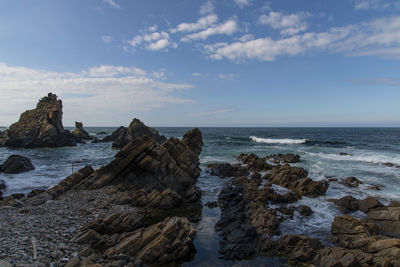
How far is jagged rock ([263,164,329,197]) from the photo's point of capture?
785 inches

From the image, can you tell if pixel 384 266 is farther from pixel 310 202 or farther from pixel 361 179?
pixel 361 179

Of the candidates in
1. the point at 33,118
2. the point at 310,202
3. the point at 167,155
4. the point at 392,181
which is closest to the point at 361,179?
the point at 392,181

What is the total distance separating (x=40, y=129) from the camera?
59.4 m

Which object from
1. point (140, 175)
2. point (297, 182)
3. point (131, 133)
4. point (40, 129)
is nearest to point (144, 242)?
point (140, 175)

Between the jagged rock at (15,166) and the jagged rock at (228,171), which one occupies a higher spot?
the jagged rock at (15,166)

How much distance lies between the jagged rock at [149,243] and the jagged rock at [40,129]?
58.3 meters

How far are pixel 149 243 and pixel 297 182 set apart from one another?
15893mm

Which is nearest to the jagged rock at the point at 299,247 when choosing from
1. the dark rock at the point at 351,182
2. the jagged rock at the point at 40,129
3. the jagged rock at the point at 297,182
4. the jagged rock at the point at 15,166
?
the jagged rock at the point at 297,182

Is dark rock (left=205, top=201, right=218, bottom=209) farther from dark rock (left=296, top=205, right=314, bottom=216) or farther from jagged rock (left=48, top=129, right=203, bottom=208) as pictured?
dark rock (left=296, top=205, right=314, bottom=216)

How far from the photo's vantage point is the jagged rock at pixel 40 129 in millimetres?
57781

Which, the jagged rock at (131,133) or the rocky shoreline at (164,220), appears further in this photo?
the jagged rock at (131,133)

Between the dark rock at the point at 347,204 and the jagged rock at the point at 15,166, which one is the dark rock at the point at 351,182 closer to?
the dark rock at the point at 347,204

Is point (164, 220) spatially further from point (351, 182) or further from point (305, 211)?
point (351, 182)

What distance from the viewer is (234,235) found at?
12641 millimetres
